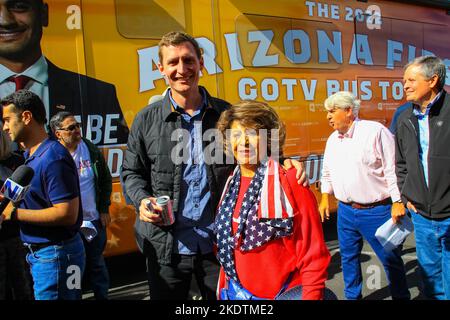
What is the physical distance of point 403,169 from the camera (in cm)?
357

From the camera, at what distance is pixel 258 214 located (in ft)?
6.54

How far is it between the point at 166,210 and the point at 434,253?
217cm

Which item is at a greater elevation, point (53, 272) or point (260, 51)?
point (260, 51)

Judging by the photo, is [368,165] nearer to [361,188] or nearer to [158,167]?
[361,188]

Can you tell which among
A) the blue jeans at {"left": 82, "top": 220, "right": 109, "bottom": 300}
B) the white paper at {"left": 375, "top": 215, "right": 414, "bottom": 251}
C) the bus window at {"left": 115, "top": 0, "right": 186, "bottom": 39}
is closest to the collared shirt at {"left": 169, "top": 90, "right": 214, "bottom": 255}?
the white paper at {"left": 375, "top": 215, "right": 414, "bottom": 251}

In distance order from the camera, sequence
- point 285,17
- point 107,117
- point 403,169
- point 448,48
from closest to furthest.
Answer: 1. point 403,169
2. point 107,117
3. point 285,17
4. point 448,48

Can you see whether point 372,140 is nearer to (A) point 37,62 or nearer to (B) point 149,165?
(B) point 149,165

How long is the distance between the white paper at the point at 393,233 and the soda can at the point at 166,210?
7.00 ft

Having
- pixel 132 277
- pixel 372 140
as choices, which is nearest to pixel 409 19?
pixel 372 140

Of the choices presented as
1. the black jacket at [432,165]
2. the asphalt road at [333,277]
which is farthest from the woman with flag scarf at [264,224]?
the asphalt road at [333,277]

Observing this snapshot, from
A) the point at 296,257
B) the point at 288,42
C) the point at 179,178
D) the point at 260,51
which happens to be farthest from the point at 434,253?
the point at 288,42
